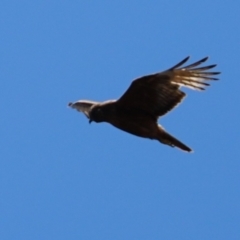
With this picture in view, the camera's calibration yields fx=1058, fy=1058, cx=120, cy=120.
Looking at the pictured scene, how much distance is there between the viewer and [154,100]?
16.1 metres

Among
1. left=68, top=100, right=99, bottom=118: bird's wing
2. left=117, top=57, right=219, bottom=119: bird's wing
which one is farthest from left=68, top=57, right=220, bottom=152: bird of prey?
left=68, top=100, right=99, bottom=118: bird's wing

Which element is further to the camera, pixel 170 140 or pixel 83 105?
pixel 83 105

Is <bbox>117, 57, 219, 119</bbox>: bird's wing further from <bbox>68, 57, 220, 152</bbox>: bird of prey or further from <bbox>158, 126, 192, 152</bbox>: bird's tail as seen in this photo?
<bbox>158, 126, 192, 152</bbox>: bird's tail

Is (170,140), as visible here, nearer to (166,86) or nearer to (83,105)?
(166,86)

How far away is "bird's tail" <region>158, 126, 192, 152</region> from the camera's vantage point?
16.0 m

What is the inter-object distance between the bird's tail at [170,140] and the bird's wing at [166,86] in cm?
38

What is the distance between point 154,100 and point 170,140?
2.17ft

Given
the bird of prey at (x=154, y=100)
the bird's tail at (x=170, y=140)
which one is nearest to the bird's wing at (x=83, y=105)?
the bird of prey at (x=154, y=100)

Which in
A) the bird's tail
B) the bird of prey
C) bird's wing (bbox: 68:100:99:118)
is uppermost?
bird's wing (bbox: 68:100:99:118)

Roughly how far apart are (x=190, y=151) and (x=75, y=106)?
3888 millimetres

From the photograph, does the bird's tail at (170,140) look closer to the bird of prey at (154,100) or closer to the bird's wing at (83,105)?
the bird of prey at (154,100)

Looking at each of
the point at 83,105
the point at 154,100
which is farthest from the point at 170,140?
the point at 83,105

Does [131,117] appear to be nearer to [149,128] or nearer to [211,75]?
Answer: [149,128]

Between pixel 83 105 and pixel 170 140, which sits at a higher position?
pixel 83 105
